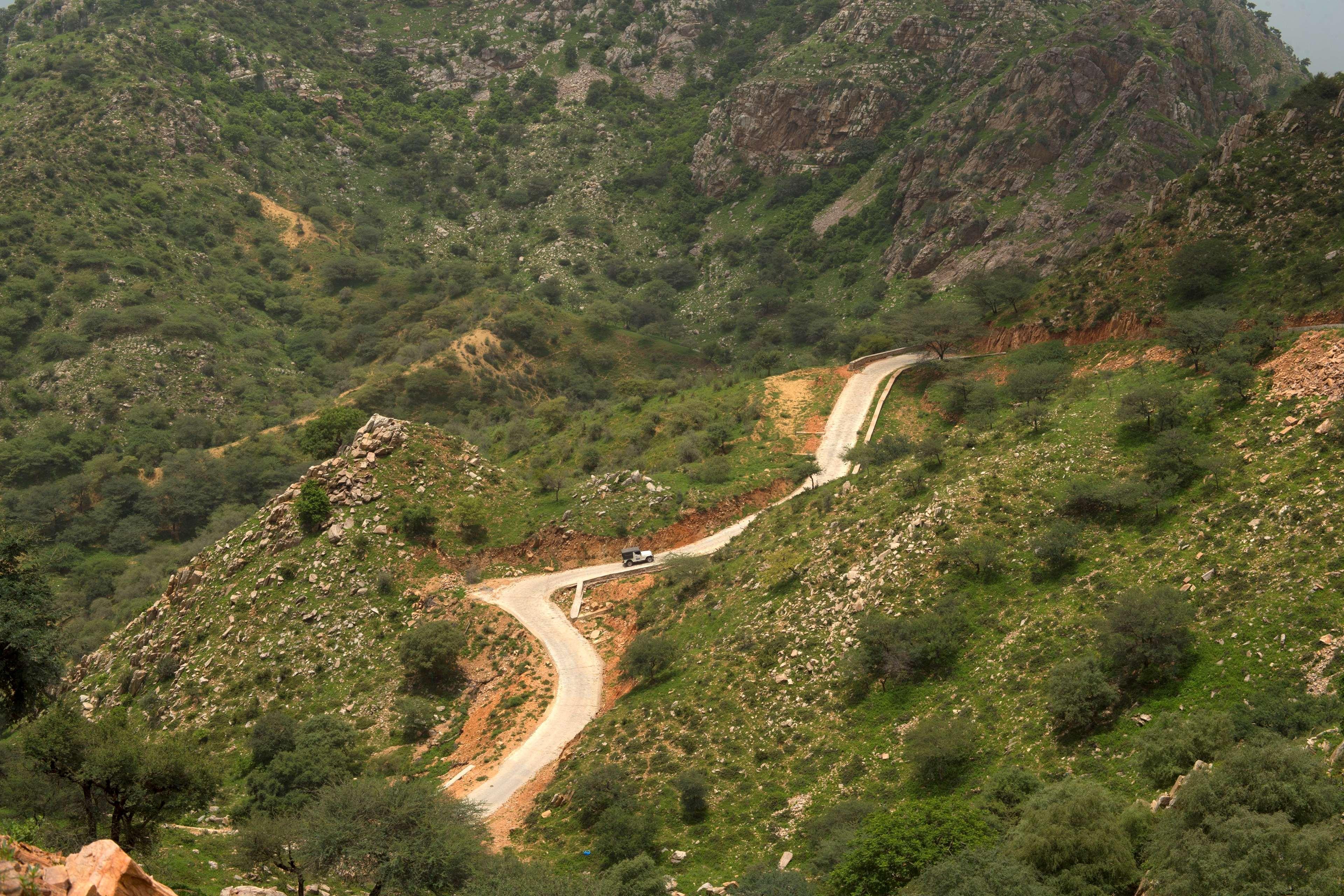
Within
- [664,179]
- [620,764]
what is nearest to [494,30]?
[664,179]

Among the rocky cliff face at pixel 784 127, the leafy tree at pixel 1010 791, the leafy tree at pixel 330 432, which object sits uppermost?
the rocky cliff face at pixel 784 127

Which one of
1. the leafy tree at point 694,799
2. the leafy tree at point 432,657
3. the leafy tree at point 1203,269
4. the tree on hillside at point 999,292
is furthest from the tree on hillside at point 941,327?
the leafy tree at point 694,799

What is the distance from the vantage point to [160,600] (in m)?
48.5

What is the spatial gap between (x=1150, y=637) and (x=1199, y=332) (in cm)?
2319

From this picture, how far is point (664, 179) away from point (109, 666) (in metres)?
109

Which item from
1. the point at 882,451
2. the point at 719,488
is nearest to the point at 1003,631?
the point at 882,451

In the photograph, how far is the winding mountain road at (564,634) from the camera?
3488cm

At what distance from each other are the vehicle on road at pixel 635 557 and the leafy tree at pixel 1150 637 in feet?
88.9

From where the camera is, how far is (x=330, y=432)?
59906 millimetres

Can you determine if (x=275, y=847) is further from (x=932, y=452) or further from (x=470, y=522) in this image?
(x=932, y=452)

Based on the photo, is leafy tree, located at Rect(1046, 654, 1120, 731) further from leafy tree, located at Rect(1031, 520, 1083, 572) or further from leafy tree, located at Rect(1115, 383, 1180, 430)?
leafy tree, located at Rect(1115, 383, 1180, 430)

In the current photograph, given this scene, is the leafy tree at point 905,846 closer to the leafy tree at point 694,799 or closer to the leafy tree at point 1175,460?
the leafy tree at point 694,799

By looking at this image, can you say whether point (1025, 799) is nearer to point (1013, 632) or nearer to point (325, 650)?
point (1013, 632)

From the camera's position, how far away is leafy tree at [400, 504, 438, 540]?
4912cm
